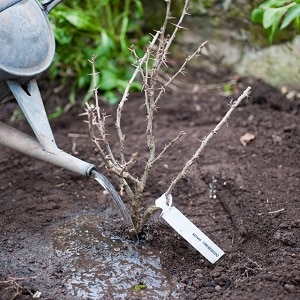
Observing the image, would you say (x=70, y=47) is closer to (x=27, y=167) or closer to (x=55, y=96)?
(x=55, y=96)

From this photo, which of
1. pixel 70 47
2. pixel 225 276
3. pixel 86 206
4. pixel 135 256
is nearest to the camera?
pixel 225 276

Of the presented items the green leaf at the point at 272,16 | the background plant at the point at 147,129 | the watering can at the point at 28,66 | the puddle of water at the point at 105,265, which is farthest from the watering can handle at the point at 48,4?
the green leaf at the point at 272,16

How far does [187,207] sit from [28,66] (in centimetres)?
75

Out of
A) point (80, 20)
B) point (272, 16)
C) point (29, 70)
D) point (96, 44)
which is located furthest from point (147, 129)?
point (96, 44)

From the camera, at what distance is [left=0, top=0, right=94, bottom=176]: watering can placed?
1.75 metres

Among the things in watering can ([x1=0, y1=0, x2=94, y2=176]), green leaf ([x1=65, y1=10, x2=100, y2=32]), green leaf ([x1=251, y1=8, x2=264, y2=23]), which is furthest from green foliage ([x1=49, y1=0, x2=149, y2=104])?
watering can ([x1=0, y1=0, x2=94, y2=176])

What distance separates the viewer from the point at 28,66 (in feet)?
5.91

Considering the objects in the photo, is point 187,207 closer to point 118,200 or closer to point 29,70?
point 118,200

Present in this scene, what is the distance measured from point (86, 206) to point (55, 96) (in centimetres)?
98

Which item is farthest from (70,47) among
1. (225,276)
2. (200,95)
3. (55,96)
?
(225,276)

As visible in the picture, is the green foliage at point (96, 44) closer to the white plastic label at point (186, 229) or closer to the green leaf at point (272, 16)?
the green leaf at point (272, 16)

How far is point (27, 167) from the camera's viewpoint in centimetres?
237

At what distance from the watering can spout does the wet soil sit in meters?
0.27

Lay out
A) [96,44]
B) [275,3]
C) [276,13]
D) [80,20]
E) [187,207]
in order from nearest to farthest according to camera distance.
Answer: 1. [187,207]
2. [276,13]
3. [275,3]
4. [80,20]
5. [96,44]
